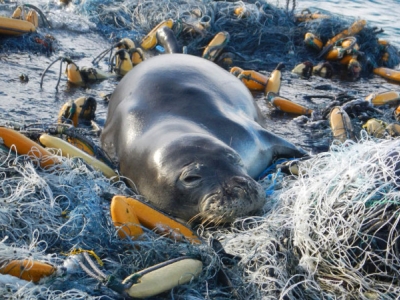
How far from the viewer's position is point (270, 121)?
298 inches

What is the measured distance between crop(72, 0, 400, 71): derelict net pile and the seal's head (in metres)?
5.55

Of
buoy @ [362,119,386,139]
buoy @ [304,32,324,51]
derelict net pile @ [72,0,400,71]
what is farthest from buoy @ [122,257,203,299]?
buoy @ [304,32,324,51]

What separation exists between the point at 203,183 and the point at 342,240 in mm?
1428

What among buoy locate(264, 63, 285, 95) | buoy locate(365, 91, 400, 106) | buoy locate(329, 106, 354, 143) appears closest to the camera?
buoy locate(329, 106, 354, 143)

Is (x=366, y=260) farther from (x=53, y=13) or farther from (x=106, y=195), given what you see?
(x=53, y=13)

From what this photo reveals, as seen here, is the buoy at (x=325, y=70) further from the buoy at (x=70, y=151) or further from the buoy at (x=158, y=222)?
the buoy at (x=158, y=222)

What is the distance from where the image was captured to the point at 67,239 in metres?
3.54

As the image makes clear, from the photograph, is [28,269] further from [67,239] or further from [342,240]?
[342,240]

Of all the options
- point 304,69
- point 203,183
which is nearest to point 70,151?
point 203,183

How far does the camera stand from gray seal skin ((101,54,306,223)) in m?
4.48

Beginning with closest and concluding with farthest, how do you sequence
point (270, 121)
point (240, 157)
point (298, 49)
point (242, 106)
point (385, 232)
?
point (385, 232) → point (240, 157) → point (242, 106) → point (270, 121) → point (298, 49)

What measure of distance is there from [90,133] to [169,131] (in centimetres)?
166

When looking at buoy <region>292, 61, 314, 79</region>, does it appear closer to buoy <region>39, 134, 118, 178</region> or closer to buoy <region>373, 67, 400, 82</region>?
buoy <region>373, 67, 400, 82</region>

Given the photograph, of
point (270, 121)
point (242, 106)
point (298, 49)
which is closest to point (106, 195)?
point (242, 106)
